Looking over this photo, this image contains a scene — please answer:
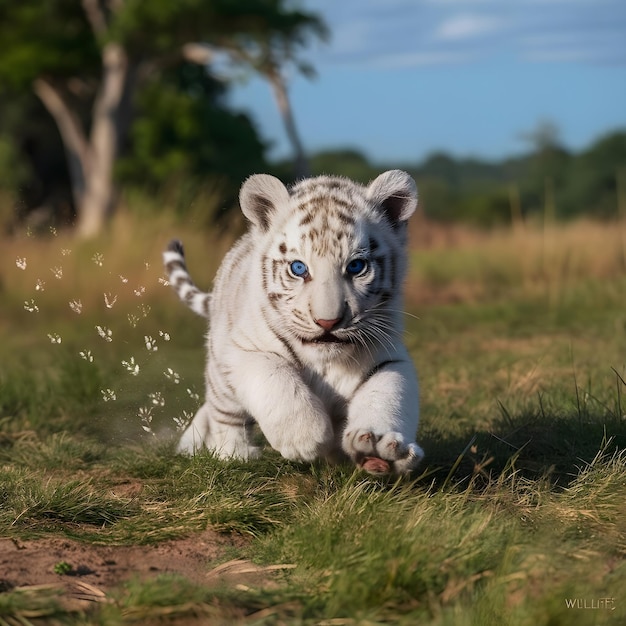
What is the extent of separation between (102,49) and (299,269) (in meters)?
23.5

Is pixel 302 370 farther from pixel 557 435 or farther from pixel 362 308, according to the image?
pixel 557 435

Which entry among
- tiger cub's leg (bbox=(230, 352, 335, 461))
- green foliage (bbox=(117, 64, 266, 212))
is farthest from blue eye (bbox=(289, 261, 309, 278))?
green foliage (bbox=(117, 64, 266, 212))

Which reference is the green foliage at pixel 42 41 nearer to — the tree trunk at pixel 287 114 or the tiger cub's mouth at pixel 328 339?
the tree trunk at pixel 287 114

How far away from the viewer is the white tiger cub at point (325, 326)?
3836mm

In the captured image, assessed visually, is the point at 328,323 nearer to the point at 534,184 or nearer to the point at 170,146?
the point at 170,146

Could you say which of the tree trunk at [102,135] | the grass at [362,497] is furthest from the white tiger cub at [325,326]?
the tree trunk at [102,135]

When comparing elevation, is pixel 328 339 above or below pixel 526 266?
above

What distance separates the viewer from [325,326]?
3.91 metres

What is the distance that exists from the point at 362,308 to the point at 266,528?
0.92 metres

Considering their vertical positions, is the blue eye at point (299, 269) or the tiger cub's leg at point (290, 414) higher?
the blue eye at point (299, 269)

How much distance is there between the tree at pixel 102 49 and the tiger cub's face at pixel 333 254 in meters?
19.8

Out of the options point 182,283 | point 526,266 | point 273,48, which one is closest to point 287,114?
point 273,48

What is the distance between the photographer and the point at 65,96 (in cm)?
2703

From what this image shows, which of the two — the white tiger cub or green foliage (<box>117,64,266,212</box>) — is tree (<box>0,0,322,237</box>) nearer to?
green foliage (<box>117,64,266,212</box>)
